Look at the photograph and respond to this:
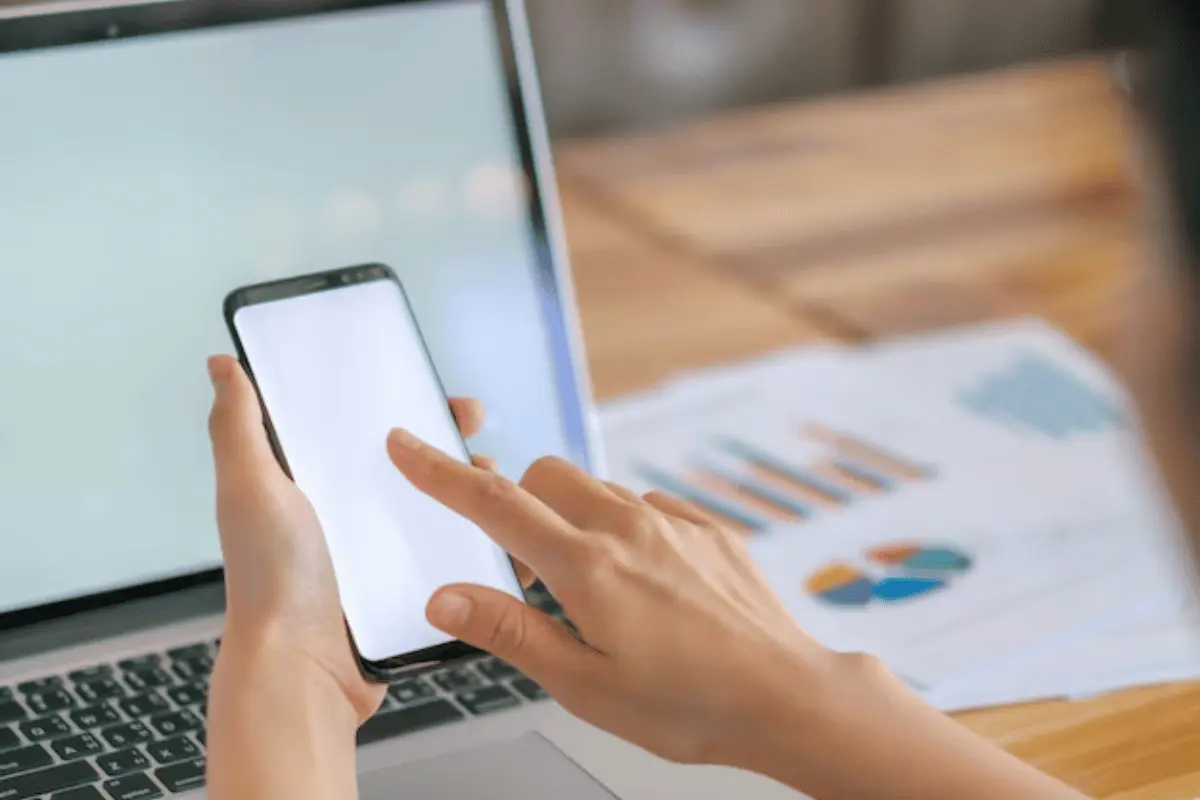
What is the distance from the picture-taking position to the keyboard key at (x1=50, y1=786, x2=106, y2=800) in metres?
0.57

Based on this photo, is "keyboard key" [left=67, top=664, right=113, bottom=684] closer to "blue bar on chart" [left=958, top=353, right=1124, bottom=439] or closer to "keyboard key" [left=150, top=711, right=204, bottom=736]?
"keyboard key" [left=150, top=711, right=204, bottom=736]

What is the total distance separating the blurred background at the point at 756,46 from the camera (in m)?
1.83

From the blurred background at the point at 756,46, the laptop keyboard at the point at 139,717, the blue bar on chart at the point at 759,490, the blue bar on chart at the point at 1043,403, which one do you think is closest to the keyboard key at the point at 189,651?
the laptop keyboard at the point at 139,717

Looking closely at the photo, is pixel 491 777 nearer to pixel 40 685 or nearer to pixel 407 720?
pixel 407 720

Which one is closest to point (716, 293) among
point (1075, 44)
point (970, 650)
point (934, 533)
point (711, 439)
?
point (711, 439)

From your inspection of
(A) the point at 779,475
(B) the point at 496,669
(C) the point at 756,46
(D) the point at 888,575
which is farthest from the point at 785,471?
(C) the point at 756,46

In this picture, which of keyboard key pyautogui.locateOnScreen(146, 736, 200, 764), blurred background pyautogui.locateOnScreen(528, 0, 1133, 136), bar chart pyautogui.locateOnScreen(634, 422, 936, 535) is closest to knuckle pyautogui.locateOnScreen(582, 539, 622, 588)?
keyboard key pyautogui.locateOnScreen(146, 736, 200, 764)

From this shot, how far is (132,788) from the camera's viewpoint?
0.58m

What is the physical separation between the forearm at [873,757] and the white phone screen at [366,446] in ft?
0.45

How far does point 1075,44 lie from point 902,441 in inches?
58.6

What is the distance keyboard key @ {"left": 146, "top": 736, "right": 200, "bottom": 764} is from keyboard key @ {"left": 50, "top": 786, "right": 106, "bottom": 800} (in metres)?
0.03

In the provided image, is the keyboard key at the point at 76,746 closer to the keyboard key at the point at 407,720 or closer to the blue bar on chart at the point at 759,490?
the keyboard key at the point at 407,720

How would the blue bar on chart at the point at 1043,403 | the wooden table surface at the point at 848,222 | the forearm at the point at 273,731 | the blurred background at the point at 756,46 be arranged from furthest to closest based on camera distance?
the blurred background at the point at 756,46, the wooden table surface at the point at 848,222, the blue bar on chart at the point at 1043,403, the forearm at the point at 273,731

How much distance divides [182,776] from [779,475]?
420mm
